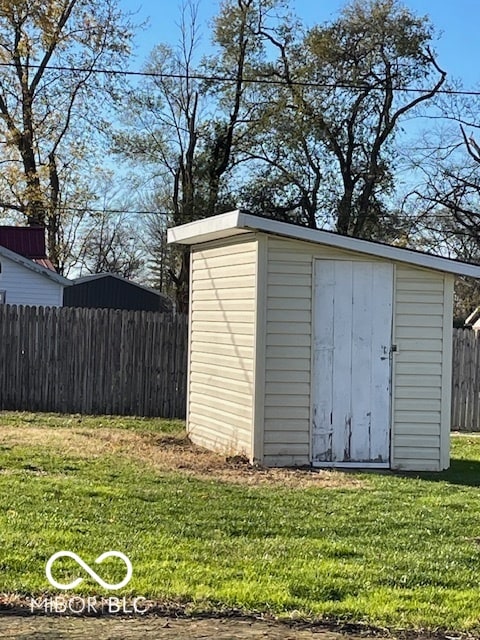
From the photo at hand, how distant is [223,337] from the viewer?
10664 mm

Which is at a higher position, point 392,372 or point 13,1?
point 13,1

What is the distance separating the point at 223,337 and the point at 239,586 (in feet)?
20.3

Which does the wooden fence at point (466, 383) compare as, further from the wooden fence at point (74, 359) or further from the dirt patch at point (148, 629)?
the dirt patch at point (148, 629)

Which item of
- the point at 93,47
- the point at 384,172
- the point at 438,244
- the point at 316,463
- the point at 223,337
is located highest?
the point at 93,47

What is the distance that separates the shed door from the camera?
9.73 metres

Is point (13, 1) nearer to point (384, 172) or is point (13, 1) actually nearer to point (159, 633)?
point (384, 172)

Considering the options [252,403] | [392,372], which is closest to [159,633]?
[252,403]

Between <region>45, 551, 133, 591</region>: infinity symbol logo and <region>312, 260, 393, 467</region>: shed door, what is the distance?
4866 millimetres

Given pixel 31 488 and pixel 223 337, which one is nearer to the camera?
pixel 31 488

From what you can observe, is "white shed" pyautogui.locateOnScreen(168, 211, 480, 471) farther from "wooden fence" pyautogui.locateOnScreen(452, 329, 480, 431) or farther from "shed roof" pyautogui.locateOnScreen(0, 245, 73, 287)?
"shed roof" pyautogui.locateOnScreen(0, 245, 73, 287)

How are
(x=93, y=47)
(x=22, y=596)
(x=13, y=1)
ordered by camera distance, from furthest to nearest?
1. (x=93, y=47)
2. (x=13, y=1)
3. (x=22, y=596)

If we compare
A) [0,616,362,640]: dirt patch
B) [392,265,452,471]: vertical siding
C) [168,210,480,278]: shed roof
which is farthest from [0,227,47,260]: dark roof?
[0,616,362,640]: dirt patch

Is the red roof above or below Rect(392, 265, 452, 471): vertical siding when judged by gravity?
above

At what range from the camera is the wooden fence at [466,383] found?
51.3 ft
